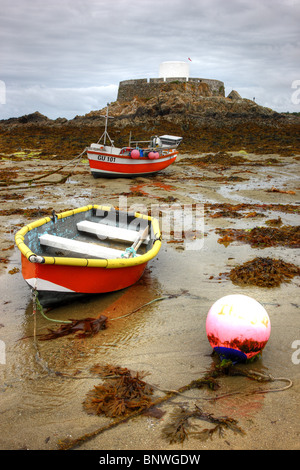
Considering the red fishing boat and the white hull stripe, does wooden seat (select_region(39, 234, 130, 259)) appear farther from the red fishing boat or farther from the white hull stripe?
the red fishing boat

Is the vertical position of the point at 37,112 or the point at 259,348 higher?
the point at 37,112

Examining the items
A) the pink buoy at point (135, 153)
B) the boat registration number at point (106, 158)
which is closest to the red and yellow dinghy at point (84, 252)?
the boat registration number at point (106, 158)

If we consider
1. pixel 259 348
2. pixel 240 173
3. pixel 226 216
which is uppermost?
pixel 240 173

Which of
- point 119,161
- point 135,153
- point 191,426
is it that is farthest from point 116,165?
point 191,426

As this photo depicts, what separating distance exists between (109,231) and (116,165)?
8500 millimetres

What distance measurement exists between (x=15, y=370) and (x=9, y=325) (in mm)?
1036

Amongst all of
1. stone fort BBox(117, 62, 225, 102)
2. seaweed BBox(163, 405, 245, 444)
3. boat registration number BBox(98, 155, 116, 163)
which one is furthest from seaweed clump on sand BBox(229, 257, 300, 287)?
stone fort BBox(117, 62, 225, 102)

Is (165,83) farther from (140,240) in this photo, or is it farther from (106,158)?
(140,240)

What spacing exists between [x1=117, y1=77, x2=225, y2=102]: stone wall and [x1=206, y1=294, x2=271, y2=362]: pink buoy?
4491cm

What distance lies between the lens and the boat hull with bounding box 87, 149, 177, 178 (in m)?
14.8

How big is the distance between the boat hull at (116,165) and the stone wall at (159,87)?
32.8 m

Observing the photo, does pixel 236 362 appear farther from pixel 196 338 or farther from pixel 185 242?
pixel 185 242

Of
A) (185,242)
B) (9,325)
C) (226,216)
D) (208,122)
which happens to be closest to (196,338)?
(9,325)

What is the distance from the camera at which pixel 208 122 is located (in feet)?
113
